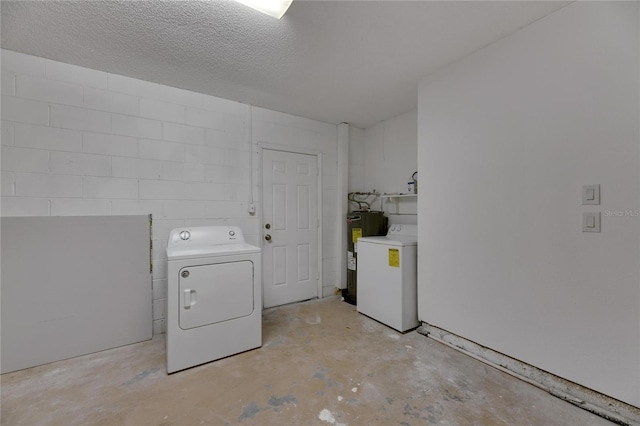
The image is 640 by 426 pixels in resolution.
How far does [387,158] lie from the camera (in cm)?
365

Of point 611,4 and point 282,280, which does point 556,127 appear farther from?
point 282,280

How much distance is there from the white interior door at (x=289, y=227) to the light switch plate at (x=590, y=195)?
2651mm

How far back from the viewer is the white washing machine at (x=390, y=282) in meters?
2.55

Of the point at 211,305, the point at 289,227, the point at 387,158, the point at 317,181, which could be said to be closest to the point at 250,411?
the point at 211,305

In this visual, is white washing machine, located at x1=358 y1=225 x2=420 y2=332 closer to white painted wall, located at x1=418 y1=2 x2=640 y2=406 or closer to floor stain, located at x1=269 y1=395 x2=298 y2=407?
white painted wall, located at x1=418 y1=2 x2=640 y2=406

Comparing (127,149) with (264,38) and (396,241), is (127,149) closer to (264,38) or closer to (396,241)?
(264,38)

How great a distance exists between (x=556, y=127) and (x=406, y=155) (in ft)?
5.76

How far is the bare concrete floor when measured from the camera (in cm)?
150

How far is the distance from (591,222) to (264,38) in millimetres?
2471

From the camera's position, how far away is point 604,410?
1.49m

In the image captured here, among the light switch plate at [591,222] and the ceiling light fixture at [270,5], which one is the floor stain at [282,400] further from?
the ceiling light fixture at [270,5]

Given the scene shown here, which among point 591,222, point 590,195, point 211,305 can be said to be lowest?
point 211,305

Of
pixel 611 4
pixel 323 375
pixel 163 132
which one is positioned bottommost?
pixel 323 375

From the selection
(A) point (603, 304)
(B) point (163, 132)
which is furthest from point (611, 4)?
(B) point (163, 132)
